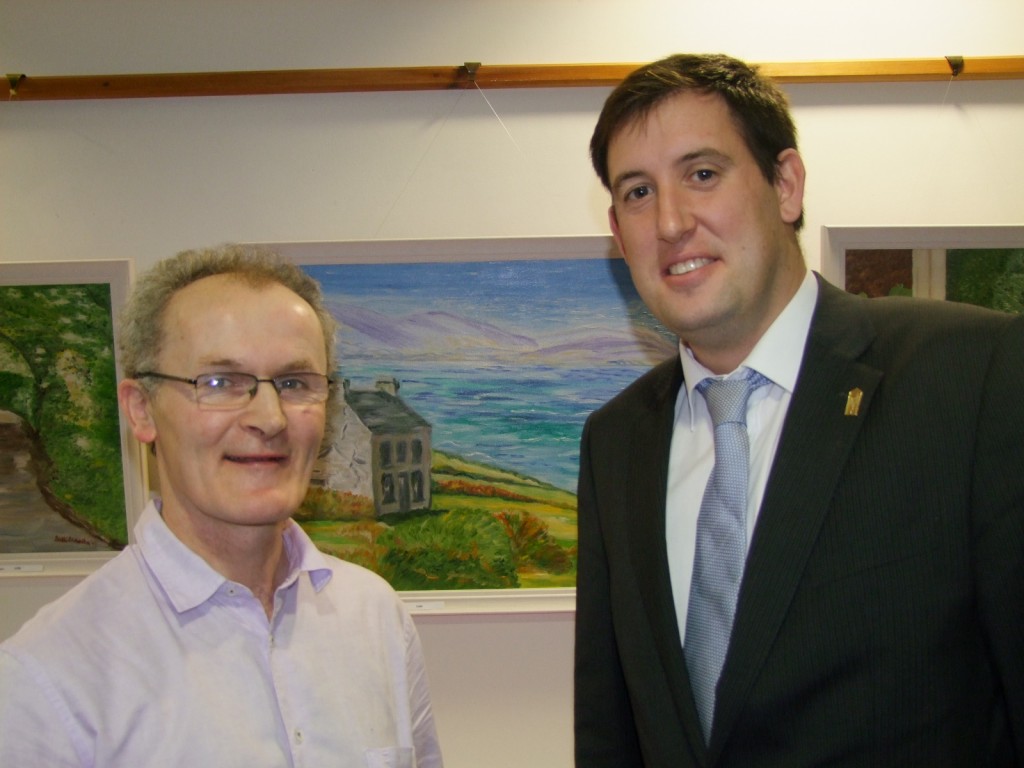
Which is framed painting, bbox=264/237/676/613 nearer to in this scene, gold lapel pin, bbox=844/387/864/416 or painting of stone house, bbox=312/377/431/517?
painting of stone house, bbox=312/377/431/517

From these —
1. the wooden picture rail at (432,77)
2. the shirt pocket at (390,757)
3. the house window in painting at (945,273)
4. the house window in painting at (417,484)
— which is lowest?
the shirt pocket at (390,757)

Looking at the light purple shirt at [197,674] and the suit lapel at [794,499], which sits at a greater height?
the suit lapel at [794,499]

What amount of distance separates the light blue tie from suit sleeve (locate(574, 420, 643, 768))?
0.33 metres

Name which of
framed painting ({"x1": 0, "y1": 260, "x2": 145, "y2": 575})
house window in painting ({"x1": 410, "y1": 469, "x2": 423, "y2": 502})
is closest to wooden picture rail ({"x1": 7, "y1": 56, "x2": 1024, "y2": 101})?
framed painting ({"x1": 0, "y1": 260, "x2": 145, "y2": 575})

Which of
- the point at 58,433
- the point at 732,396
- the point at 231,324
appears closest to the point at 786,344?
the point at 732,396

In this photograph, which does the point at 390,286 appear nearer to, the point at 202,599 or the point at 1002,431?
the point at 202,599

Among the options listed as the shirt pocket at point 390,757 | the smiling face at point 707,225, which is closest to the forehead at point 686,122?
the smiling face at point 707,225

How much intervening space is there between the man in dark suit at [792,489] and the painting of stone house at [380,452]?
945mm

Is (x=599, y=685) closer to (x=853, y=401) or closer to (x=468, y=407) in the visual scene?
(x=853, y=401)

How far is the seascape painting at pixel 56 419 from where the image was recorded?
272 cm

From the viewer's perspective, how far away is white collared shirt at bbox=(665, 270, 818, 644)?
5.33 feet

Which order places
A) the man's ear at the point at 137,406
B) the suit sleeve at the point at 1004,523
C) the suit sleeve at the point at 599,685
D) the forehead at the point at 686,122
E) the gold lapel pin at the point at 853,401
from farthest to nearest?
the suit sleeve at the point at 599,685 → the forehead at the point at 686,122 → the man's ear at the point at 137,406 → the gold lapel pin at the point at 853,401 → the suit sleeve at the point at 1004,523

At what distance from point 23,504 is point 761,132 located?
2383mm

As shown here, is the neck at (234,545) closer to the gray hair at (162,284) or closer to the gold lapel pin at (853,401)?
the gray hair at (162,284)
